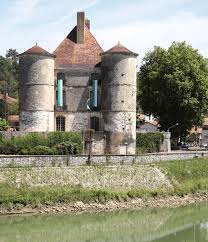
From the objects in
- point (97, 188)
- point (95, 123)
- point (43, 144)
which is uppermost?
point (95, 123)

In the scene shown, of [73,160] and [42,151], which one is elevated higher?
[42,151]

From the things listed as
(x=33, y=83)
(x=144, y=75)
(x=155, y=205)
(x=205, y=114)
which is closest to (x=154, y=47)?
(x=144, y=75)

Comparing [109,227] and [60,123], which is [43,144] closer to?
[60,123]

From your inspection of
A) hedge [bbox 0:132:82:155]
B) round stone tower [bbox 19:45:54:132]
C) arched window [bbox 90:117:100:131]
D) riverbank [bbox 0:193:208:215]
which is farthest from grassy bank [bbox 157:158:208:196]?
round stone tower [bbox 19:45:54:132]

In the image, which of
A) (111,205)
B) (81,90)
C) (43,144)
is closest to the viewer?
(111,205)

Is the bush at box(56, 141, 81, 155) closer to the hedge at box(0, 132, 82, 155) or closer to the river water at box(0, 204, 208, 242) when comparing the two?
the hedge at box(0, 132, 82, 155)

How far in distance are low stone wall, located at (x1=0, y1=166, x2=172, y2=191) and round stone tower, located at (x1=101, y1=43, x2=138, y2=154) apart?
24.6 feet

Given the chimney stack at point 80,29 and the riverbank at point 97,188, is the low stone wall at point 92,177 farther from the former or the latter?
the chimney stack at point 80,29

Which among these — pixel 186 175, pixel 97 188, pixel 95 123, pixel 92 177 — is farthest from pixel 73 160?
pixel 95 123

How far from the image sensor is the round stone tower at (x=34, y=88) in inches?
2115

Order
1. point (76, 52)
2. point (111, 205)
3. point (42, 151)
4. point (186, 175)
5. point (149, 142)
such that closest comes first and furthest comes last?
point (111, 205), point (42, 151), point (186, 175), point (149, 142), point (76, 52)

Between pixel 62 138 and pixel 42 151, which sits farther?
pixel 62 138

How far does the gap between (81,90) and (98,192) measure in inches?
654

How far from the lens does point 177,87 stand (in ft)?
208
